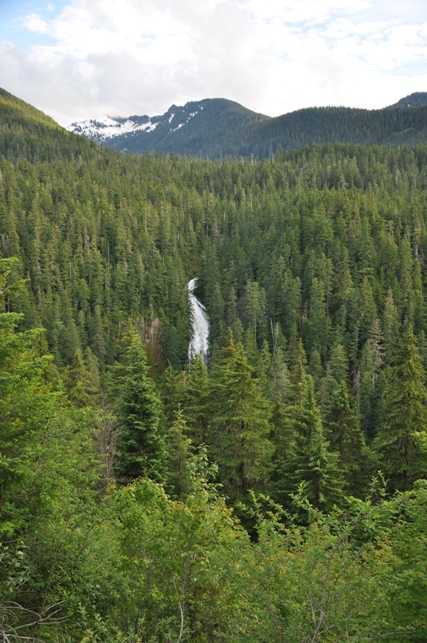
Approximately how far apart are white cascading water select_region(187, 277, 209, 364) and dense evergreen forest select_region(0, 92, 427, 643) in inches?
95.4

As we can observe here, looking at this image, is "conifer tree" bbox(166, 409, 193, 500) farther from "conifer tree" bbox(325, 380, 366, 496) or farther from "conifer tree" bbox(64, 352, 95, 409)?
"conifer tree" bbox(325, 380, 366, 496)

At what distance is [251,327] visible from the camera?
80812 millimetres

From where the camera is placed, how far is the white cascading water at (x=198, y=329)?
84.7 metres

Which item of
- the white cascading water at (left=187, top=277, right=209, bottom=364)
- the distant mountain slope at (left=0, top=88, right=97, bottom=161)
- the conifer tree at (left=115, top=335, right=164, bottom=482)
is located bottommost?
the white cascading water at (left=187, top=277, right=209, bottom=364)

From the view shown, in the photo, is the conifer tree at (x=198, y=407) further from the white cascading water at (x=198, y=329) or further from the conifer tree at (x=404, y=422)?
the white cascading water at (x=198, y=329)

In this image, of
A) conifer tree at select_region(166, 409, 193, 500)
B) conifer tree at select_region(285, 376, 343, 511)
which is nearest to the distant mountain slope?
conifer tree at select_region(166, 409, 193, 500)

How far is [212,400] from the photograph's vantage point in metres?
31.3

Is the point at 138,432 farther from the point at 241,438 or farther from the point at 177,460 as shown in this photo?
the point at 241,438

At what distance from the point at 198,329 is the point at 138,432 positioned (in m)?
70.1

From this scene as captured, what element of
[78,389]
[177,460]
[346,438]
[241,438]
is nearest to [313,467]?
[241,438]

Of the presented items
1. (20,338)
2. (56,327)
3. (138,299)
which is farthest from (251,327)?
(20,338)

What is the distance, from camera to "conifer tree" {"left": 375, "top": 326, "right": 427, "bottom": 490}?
22719 mm

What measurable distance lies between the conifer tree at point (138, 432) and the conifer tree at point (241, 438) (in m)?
5.36

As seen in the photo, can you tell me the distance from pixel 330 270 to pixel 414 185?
8231 cm
